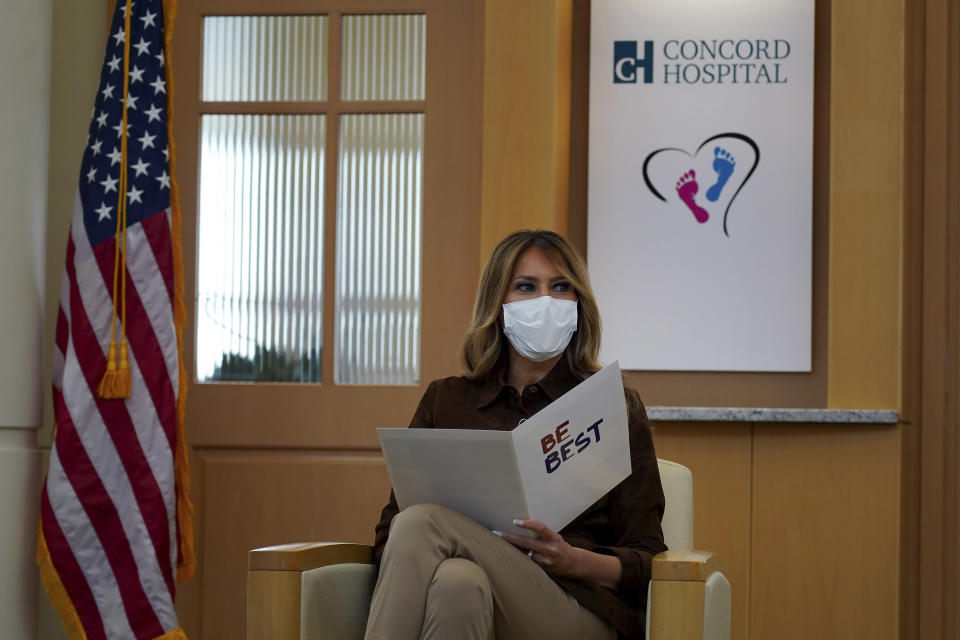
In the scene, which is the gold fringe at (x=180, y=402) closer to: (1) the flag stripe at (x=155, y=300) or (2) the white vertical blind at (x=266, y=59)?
(1) the flag stripe at (x=155, y=300)

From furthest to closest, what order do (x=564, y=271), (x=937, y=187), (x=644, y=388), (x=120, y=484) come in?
(x=644, y=388) → (x=937, y=187) → (x=120, y=484) → (x=564, y=271)

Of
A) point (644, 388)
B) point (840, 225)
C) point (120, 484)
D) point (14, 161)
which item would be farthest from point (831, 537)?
point (14, 161)

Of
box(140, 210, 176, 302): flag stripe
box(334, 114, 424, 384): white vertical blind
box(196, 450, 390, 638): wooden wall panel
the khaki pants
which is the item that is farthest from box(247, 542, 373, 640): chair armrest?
box(334, 114, 424, 384): white vertical blind

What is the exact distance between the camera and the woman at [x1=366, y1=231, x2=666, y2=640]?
1.82 m

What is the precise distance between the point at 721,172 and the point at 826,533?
1.10 metres

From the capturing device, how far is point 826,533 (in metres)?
3.18

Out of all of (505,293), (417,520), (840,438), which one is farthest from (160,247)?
(840,438)

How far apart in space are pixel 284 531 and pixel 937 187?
84.6 inches

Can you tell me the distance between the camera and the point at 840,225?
3.28 metres

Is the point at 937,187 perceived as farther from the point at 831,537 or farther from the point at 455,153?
the point at 455,153

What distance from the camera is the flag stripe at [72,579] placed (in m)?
2.91

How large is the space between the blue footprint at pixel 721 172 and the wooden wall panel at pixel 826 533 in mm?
723

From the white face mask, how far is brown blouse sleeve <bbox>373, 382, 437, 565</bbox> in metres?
0.22

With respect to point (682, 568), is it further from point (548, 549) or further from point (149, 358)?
point (149, 358)
